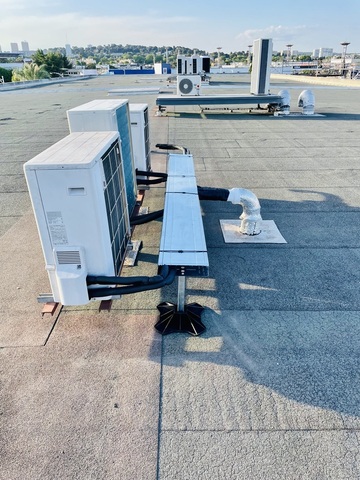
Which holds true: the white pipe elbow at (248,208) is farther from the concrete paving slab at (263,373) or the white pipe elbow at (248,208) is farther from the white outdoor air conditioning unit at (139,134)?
the white outdoor air conditioning unit at (139,134)

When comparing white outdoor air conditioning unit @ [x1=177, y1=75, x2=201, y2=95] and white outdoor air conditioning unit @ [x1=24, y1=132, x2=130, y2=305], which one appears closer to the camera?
white outdoor air conditioning unit @ [x1=24, y1=132, x2=130, y2=305]

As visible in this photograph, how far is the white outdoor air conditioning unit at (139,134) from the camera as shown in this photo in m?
6.87

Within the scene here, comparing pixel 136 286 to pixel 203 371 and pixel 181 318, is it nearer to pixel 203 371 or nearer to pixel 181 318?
pixel 181 318

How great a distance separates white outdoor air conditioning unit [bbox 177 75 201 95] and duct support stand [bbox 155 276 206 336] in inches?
720

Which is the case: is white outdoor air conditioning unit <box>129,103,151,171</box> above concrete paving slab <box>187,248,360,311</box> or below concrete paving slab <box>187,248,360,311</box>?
above

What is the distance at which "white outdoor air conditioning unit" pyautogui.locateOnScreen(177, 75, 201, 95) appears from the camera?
19672 millimetres

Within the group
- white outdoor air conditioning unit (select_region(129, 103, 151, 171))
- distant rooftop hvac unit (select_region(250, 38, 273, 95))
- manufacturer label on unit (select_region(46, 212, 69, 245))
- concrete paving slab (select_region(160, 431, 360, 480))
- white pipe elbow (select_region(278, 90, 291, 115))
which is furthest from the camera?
white pipe elbow (select_region(278, 90, 291, 115))

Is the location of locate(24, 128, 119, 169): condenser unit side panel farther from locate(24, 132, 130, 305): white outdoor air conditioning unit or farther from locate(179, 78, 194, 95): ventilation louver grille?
locate(179, 78, 194, 95): ventilation louver grille

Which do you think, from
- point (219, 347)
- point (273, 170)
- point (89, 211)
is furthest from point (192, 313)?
point (273, 170)

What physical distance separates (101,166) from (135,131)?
3.73 metres

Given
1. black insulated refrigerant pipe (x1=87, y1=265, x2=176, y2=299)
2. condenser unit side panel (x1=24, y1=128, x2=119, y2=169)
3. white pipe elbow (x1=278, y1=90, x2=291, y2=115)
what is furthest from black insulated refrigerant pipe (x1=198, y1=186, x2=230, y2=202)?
white pipe elbow (x1=278, y1=90, x2=291, y2=115)

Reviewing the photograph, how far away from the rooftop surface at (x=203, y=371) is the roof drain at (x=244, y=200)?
0.43m

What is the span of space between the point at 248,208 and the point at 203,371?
3.09 meters

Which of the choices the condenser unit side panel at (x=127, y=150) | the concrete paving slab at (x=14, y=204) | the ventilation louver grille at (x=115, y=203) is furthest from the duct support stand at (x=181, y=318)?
the concrete paving slab at (x=14, y=204)
